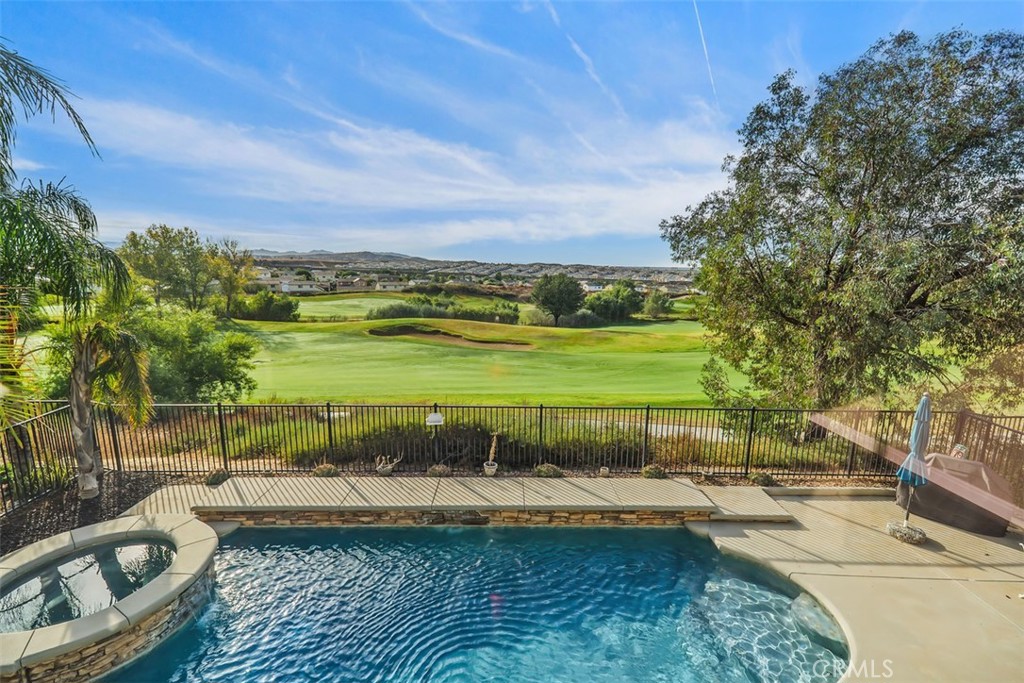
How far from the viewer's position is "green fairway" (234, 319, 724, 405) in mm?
13227

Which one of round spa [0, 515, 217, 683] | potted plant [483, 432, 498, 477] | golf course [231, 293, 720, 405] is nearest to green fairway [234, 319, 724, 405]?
golf course [231, 293, 720, 405]

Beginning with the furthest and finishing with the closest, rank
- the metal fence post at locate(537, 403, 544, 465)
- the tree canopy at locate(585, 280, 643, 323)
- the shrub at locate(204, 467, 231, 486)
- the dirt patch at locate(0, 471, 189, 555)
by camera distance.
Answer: the tree canopy at locate(585, 280, 643, 323) → the metal fence post at locate(537, 403, 544, 465) → the shrub at locate(204, 467, 231, 486) → the dirt patch at locate(0, 471, 189, 555)

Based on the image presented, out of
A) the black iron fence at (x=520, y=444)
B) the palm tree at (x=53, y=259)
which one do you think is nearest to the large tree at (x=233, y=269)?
the black iron fence at (x=520, y=444)

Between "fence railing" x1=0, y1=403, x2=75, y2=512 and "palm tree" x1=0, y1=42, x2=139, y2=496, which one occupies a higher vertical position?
"palm tree" x1=0, y1=42, x2=139, y2=496

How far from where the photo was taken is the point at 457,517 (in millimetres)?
5910

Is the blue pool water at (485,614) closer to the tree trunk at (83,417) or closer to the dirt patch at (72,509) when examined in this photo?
the dirt patch at (72,509)

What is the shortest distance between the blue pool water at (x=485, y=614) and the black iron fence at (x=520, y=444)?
1.95m

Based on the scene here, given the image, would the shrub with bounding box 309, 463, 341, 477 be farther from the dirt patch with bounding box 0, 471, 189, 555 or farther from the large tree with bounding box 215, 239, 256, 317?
the large tree with bounding box 215, 239, 256, 317

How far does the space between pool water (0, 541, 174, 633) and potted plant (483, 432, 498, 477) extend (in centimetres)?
421

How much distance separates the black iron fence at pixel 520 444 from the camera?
281 inches

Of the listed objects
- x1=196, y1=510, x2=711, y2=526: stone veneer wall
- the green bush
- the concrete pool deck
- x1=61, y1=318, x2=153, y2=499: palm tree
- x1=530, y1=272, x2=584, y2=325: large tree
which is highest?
x1=530, y1=272, x2=584, y2=325: large tree

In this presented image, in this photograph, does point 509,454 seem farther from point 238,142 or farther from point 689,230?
point 238,142

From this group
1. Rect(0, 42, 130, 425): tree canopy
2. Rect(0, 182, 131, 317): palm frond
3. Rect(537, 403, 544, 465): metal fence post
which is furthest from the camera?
Rect(537, 403, 544, 465): metal fence post

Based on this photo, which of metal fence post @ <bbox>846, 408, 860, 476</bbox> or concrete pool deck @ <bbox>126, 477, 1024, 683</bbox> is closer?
concrete pool deck @ <bbox>126, 477, 1024, 683</bbox>
